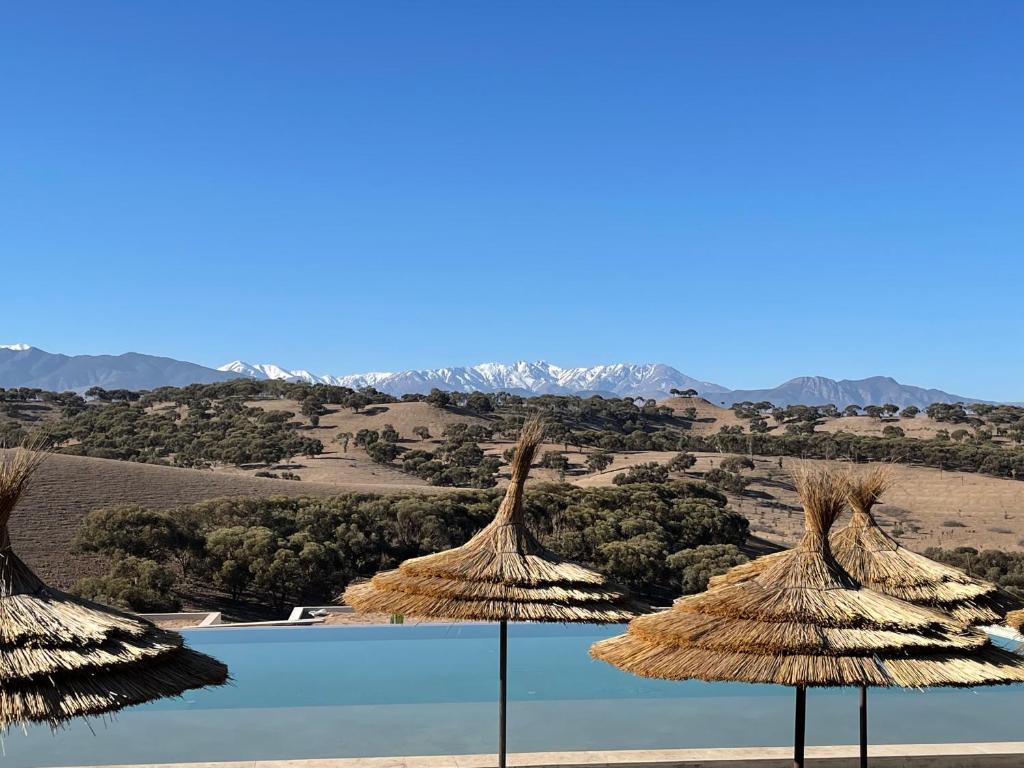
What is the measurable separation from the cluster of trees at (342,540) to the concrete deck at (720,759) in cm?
998

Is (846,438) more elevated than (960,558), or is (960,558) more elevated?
(846,438)

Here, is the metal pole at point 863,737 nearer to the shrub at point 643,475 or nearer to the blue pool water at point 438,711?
the blue pool water at point 438,711

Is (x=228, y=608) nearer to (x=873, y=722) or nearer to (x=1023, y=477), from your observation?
(x=873, y=722)

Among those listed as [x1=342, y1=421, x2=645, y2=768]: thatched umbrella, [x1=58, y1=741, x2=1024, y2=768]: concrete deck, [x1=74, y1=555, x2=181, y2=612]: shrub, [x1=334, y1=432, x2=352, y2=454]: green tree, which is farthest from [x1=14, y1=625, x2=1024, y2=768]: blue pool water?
[x1=334, y1=432, x2=352, y2=454]: green tree

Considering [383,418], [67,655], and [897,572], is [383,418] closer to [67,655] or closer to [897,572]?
[897,572]

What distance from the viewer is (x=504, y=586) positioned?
6.69 m

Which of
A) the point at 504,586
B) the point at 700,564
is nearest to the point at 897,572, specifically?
the point at 504,586

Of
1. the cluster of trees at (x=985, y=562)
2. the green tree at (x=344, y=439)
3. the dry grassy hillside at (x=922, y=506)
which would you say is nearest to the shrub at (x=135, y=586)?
the cluster of trees at (x=985, y=562)

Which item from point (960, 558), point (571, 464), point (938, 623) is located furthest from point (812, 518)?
point (571, 464)

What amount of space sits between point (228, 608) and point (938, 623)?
50.0ft

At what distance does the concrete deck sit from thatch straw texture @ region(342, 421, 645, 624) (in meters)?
1.45

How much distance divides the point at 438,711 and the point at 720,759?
3720 mm

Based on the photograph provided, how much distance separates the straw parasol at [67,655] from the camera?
4.40m

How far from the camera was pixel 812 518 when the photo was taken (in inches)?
225
